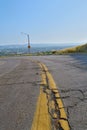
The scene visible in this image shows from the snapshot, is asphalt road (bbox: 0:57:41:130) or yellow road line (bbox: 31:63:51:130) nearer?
yellow road line (bbox: 31:63:51:130)

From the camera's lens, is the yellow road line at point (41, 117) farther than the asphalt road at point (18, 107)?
No

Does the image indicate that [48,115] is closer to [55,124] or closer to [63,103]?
[55,124]

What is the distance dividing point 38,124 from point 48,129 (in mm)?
346

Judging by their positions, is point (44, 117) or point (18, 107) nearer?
point (44, 117)

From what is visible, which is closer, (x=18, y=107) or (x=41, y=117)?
(x=41, y=117)

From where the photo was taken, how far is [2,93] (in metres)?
8.30

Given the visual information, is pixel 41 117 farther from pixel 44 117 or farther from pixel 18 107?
pixel 18 107

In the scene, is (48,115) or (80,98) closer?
(48,115)

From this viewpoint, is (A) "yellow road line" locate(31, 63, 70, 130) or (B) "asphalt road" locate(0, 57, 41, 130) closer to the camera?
(A) "yellow road line" locate(31, 63, 70, 130)

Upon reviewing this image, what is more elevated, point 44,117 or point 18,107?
point 44,117

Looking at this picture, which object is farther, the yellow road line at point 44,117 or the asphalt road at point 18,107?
the asphalt road at point 18,107

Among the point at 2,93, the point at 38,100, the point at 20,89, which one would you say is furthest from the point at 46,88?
the point at 38,100

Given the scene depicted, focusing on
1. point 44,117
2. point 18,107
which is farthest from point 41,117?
point 18,107

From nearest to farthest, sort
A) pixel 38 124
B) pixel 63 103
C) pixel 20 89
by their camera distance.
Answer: pixel 38 124 < pixel 63 103 < pixel 20 89
